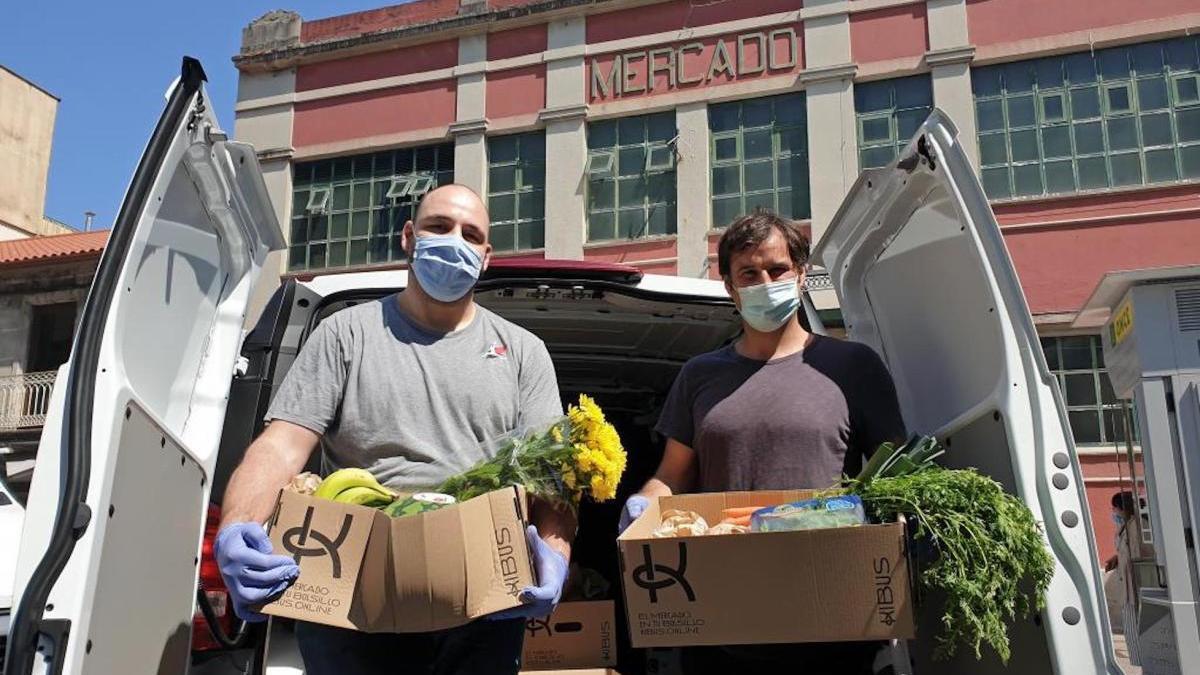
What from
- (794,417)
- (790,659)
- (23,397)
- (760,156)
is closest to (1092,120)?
(760,156)

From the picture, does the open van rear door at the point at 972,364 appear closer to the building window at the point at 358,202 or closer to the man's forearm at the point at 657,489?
the man's forearm at the point at 657,489

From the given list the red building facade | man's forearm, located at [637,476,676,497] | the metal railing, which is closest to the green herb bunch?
man's forearm, located at [637,476,676,497]

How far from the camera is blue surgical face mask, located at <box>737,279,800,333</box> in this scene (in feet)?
10.1

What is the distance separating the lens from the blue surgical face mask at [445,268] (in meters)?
2.78

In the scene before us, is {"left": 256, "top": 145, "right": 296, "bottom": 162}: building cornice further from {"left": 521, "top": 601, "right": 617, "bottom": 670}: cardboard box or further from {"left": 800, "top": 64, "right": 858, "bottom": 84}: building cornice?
{"left": 521, "top": 601, "right": 617, "bottom": 670}: cardboard box

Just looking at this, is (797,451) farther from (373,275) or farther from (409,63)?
(409,63)

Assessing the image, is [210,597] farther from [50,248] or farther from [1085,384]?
[50,248]

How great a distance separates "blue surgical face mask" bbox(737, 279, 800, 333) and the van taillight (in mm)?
1648

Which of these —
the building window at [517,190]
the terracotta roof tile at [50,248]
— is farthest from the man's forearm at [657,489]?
the terracotta roof tile at [50,248]

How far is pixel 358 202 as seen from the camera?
20.2m

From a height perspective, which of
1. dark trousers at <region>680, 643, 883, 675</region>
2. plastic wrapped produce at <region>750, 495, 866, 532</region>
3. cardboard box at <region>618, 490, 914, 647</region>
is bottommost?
dark trousers at <region>680, 643, 883, 675</region>

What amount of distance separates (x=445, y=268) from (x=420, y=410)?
393 millimetres

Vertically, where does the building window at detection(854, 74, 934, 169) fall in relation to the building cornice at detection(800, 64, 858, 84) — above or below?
below

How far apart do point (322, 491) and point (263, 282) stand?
18684 mm
